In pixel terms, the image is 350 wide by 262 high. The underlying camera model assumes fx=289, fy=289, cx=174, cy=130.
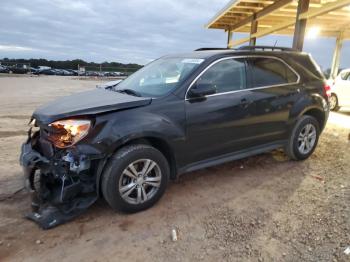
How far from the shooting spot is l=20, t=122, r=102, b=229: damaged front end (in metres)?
2.89

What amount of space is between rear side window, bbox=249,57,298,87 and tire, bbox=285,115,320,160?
71 cm

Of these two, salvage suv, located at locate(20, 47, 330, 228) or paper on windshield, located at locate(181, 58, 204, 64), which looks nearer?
salvage suv, located at locate(20, 47, 330, 228)

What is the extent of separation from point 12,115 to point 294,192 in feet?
26.2

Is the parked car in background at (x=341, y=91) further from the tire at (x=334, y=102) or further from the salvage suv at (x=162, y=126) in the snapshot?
the salvage suv at (x=162, y=126)

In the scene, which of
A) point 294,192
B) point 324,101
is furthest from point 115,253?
point 324,101

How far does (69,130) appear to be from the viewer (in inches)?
114

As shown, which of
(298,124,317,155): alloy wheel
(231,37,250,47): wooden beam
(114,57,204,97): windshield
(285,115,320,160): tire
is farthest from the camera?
(231,37,250,47): wooden beam

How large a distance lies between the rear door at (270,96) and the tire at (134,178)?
61.5 inches

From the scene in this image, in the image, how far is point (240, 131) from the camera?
3957 mm

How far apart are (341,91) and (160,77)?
30.5 ft

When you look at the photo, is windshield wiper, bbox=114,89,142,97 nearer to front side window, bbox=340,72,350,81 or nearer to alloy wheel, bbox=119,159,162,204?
alloy wheel, bbox=119,159,162,204

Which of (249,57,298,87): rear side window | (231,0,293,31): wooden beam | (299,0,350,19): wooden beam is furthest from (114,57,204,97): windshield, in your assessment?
(231,0,293,31): wooden beam

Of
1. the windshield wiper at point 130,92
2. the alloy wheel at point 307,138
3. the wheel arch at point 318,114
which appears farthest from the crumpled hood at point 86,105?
the wheel arch at point 318,114

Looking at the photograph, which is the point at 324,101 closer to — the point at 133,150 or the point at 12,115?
the point at 133,150
